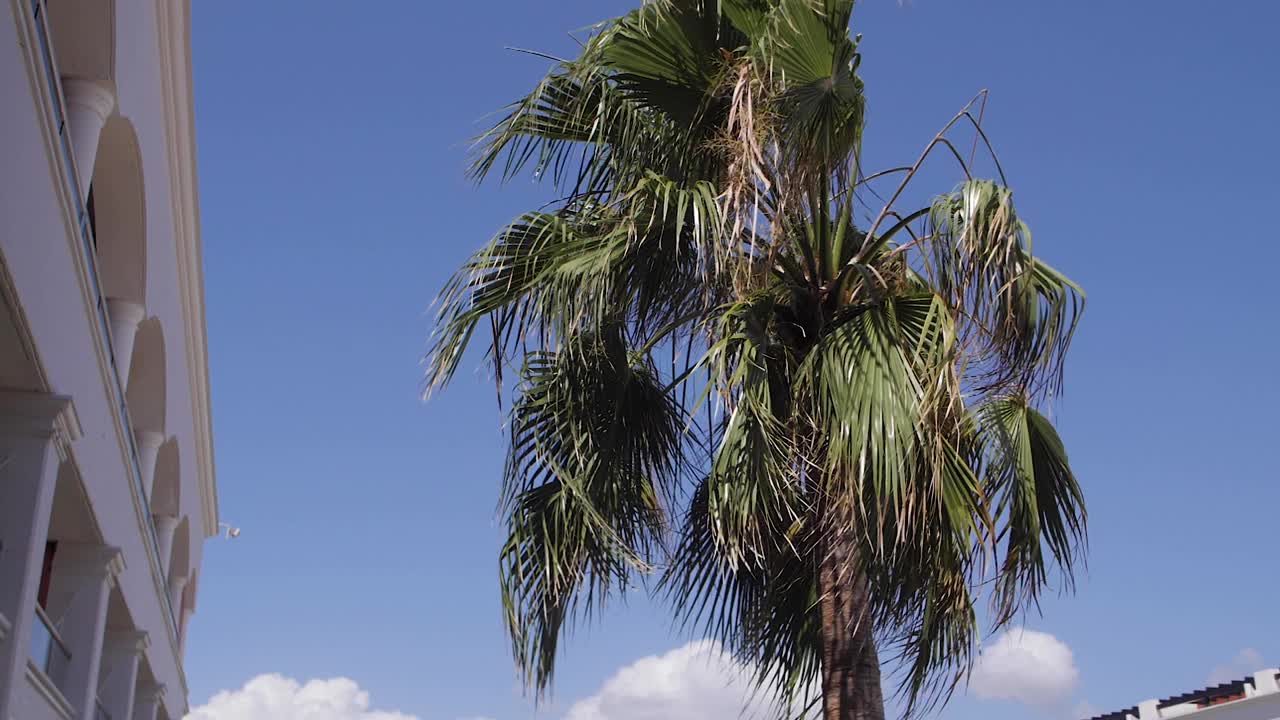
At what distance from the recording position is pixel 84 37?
8141 mm

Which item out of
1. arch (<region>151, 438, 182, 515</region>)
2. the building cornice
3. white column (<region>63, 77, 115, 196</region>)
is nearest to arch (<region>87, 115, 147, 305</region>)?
white column (<region>63, 77, 115, 196</region>)

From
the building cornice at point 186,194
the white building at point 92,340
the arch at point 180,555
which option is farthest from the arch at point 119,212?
the arch at point 180,555

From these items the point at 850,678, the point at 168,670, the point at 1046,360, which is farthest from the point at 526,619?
the point at 168,670

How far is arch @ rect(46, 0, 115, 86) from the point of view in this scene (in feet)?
26.2

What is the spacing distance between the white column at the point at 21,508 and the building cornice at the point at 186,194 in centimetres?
425

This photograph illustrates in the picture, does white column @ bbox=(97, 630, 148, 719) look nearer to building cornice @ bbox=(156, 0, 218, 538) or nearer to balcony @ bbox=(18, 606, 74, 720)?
balcony @ bbox=(18, 606, 74, 720)

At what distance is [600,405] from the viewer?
804 cm

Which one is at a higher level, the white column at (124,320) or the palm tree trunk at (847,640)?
the white column at (124,320)

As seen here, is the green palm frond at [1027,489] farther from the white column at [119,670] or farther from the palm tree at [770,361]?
the white column at [119,670]

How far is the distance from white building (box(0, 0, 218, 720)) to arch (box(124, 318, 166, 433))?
20 millimetres

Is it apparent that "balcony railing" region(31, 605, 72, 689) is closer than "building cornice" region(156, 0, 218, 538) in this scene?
Yes

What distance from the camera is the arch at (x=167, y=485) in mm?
15484

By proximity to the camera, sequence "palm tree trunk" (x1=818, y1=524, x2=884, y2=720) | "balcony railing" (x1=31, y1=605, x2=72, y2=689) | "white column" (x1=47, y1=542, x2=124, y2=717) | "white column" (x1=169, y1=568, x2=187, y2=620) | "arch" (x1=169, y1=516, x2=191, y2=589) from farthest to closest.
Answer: "white column" (x1=169, y1=568, x2=187, y2=620)
"arch" (x1=169, y1=516, x2=191, y2=589)
"white column" (x1=47, y1=542, x2=124, y2=717)
"balcony railing" (x1=31, y1=605, x2=72, y2=689)
"palm tree trunk" (x1=818, y1=524, x2=884, y2=720)

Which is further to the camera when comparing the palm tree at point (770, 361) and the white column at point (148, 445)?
the white column at point (148, 445)
